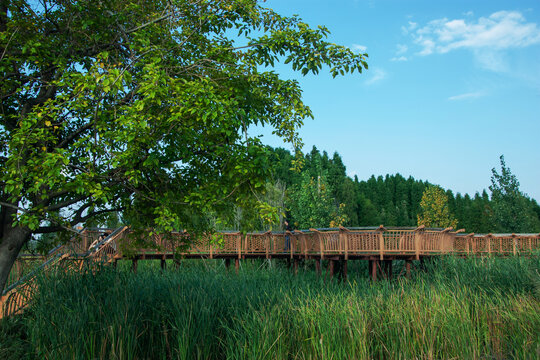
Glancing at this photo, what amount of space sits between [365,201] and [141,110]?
54.5 m

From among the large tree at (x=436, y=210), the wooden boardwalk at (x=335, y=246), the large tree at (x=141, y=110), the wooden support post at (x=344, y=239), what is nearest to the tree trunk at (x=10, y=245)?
the large tree at (x=141, y=110)

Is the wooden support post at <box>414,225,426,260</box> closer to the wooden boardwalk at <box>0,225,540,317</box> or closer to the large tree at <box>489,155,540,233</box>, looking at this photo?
the wooden boardwalk at <box>0,225,540,317</box>

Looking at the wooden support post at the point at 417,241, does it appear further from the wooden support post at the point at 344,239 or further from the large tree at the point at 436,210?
the large tree at the point at 436,210

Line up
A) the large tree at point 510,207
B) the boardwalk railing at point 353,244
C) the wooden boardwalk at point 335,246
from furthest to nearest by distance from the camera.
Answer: the large tree at point 510,207
the boardwalk railing at point 353,244
the wooden boardwalk at point 335,246

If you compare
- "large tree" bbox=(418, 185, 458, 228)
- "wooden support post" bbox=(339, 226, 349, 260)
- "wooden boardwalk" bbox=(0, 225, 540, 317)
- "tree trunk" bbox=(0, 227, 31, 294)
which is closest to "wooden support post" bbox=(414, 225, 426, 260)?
"wooden boardwalk" bbox=(0, 225, 540, 317)

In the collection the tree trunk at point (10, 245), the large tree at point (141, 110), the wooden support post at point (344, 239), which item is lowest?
the wooden support post at point (344, 239)

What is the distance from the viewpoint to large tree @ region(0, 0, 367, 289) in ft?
17.7

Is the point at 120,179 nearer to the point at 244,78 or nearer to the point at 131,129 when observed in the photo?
the point at 131,129

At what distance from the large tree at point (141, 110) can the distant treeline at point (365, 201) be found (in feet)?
18.8

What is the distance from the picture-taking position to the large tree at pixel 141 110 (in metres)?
5.38

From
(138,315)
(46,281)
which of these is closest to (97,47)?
(46,281)

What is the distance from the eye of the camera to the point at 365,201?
58.0m

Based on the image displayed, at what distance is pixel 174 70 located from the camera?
705 centimetres

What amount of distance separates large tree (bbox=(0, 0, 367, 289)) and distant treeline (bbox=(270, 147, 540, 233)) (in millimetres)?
5726
